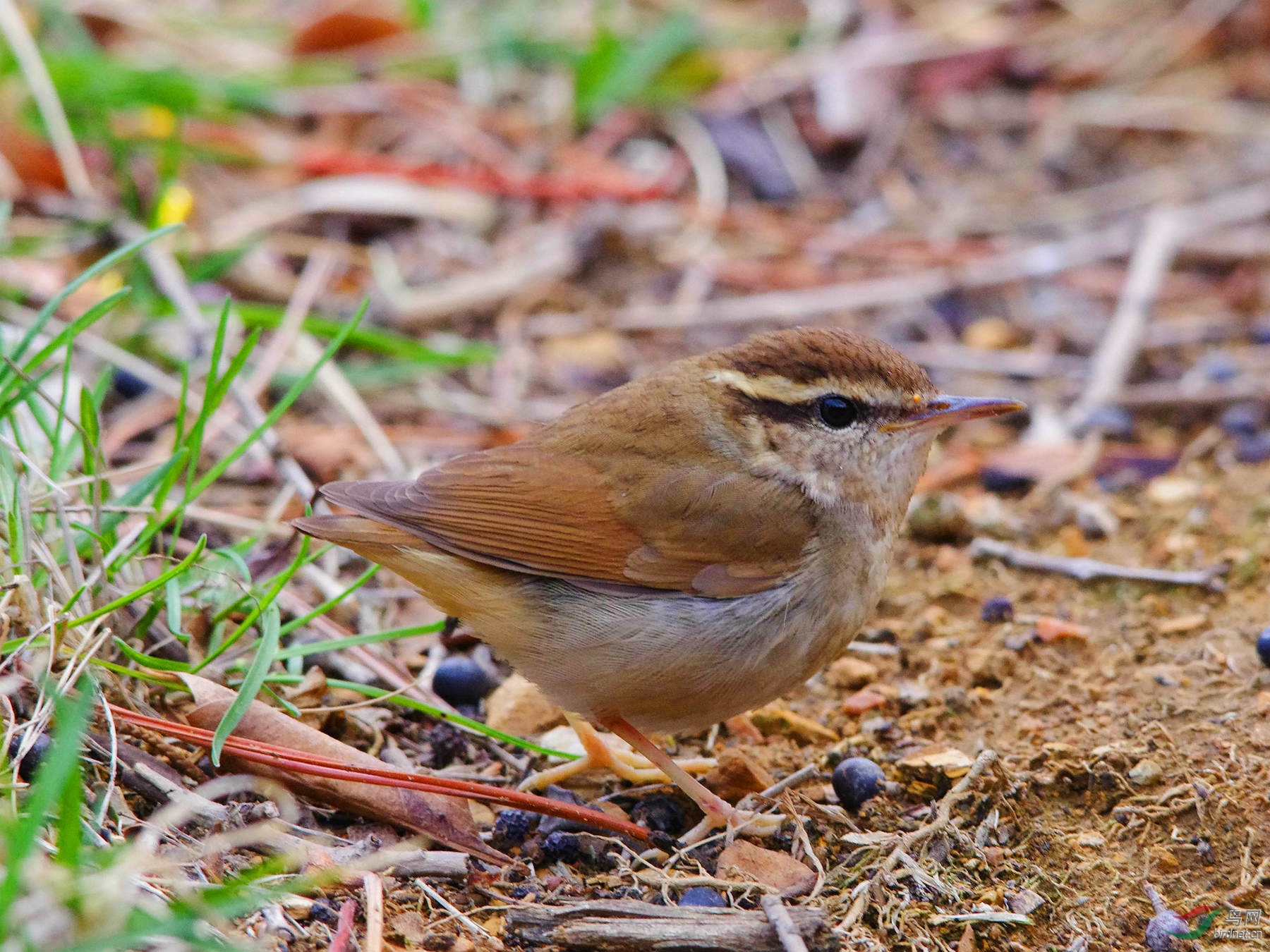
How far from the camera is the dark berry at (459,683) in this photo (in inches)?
201

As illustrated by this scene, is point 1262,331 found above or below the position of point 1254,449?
above

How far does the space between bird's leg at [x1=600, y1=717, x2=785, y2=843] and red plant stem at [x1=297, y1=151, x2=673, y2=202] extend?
179 inches

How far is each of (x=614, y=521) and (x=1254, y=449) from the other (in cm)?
363

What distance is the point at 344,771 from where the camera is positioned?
4008 millimetres

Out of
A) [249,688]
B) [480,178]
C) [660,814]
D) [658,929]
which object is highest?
[480,178]

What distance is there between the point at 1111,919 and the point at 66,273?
575cm

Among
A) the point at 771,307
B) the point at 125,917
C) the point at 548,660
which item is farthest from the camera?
the point at 771,307

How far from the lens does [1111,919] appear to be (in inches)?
151

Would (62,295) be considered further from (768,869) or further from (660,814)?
(768,869)

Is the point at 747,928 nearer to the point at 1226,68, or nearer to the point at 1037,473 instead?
the point at 1037,473

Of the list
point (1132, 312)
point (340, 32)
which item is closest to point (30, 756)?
point (1132, 312)

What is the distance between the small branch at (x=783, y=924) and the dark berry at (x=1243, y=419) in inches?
173

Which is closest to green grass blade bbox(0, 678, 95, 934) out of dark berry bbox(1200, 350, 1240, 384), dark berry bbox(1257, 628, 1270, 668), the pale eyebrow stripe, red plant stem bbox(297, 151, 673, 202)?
the pale eyebrow stripe

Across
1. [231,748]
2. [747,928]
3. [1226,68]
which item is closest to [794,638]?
[747,928]
